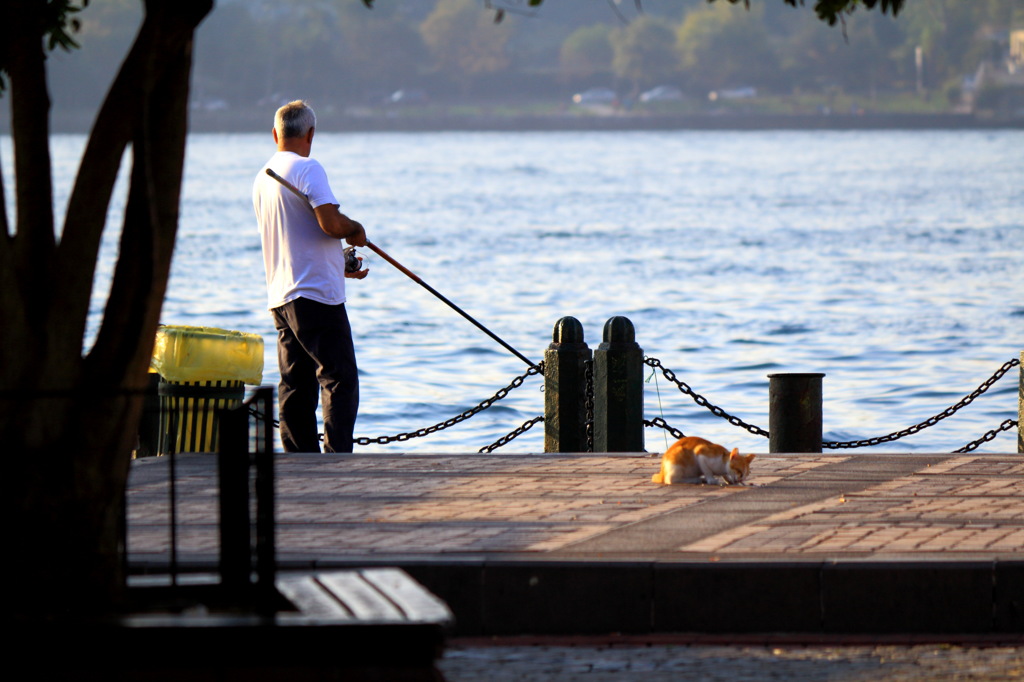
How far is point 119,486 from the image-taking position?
4754 mm

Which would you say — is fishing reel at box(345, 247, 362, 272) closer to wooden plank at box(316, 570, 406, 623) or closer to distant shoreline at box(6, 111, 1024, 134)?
wooden plank at box(316, 570, 406, 623)

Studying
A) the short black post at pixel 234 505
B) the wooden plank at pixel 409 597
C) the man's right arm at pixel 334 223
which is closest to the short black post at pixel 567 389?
the man's right arm at pixel 334 223

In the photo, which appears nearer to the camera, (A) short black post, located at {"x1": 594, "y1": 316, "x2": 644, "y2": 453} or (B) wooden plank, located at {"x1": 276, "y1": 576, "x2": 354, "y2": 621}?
(B) wooden plank, located at {"x1": 276, "y1": 576, "x2": 354, "y2": 621}

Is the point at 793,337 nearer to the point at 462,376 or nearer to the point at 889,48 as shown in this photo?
the point at 462,376

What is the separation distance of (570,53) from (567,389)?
585 ft

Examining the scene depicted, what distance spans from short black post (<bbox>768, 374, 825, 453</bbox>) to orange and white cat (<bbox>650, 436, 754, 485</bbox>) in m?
1.82

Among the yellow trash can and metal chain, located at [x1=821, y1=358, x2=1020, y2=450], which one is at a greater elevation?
the yellow trash can

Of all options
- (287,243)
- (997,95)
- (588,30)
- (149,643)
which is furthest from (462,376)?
(588,30)

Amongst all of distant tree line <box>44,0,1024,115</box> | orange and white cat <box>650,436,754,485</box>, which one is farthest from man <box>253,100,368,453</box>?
distant tree line <box>44,0,1024,115</box>

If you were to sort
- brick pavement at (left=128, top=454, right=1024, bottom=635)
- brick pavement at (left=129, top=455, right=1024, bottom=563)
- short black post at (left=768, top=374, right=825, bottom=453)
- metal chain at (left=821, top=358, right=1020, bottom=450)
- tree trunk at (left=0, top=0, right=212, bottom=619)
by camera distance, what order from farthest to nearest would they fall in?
metal chain at (left=821, top=358, right=1020, bottom=450) → short black post at (left=768, top=374, right=825, bottom=453) → brick pavement at (left=129, top=455, right=1024, bottom=563) → brick pavement at (left=128, top=454, right=1024, bottom=635) → tree trunk at (left=0, top=0, right=212, bottom=619)

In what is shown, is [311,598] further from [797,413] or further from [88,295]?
[797,413]

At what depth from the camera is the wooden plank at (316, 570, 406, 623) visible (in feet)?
14.4

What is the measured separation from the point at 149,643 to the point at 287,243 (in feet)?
15.7

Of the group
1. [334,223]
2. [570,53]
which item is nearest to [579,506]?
[334,223]
